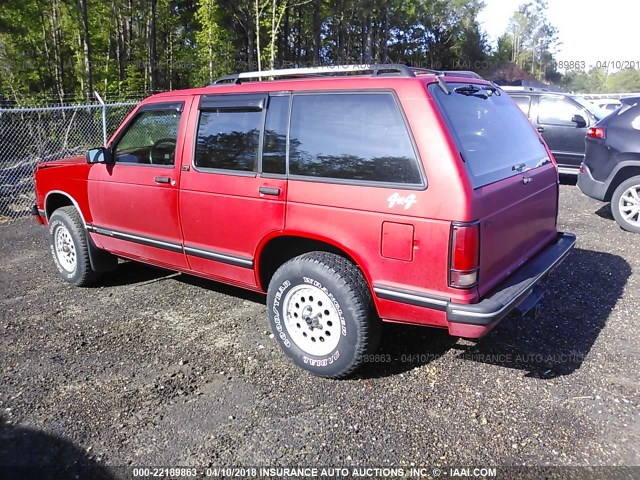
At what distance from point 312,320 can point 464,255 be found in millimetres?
1133

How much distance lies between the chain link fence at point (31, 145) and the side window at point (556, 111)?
8.27 m

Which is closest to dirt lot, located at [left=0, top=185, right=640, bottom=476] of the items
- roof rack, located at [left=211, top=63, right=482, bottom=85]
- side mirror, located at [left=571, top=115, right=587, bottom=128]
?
roof rack, located at [left=211, top=63, right=482, bottom=85]

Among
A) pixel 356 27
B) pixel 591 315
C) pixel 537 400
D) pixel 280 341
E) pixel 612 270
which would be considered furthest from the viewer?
pixel 356 27

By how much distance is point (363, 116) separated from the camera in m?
3.17

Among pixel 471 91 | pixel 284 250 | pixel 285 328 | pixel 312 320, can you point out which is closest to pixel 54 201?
pixel 284 250

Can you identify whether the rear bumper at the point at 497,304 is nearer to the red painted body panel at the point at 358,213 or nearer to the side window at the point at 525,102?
the red painted body panel at the point at 358,213

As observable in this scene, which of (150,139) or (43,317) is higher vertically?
(150,139)

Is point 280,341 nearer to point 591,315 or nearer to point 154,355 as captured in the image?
point 154,355

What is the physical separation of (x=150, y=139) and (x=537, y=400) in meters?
3.58

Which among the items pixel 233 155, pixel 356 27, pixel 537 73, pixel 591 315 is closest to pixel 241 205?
pixel 233 155

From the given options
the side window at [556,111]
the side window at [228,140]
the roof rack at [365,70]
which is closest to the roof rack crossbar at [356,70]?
the roof rack at [365,70]

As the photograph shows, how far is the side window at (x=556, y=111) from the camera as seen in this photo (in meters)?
10.2

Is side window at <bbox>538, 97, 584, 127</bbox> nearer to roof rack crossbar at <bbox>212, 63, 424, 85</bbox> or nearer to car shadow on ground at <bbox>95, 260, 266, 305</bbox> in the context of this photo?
roof rack crossbar at <bbox>212, 63, 424, 85</bbox>

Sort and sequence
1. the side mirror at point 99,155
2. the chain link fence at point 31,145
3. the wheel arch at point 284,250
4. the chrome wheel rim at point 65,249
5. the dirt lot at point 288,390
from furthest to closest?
the chain link fence at point 31,145, the chrome wheel rim at point 65,249, the side mirror at point 99,155, the wheel arch at point 284,250, the dirt lot at point 288,390
